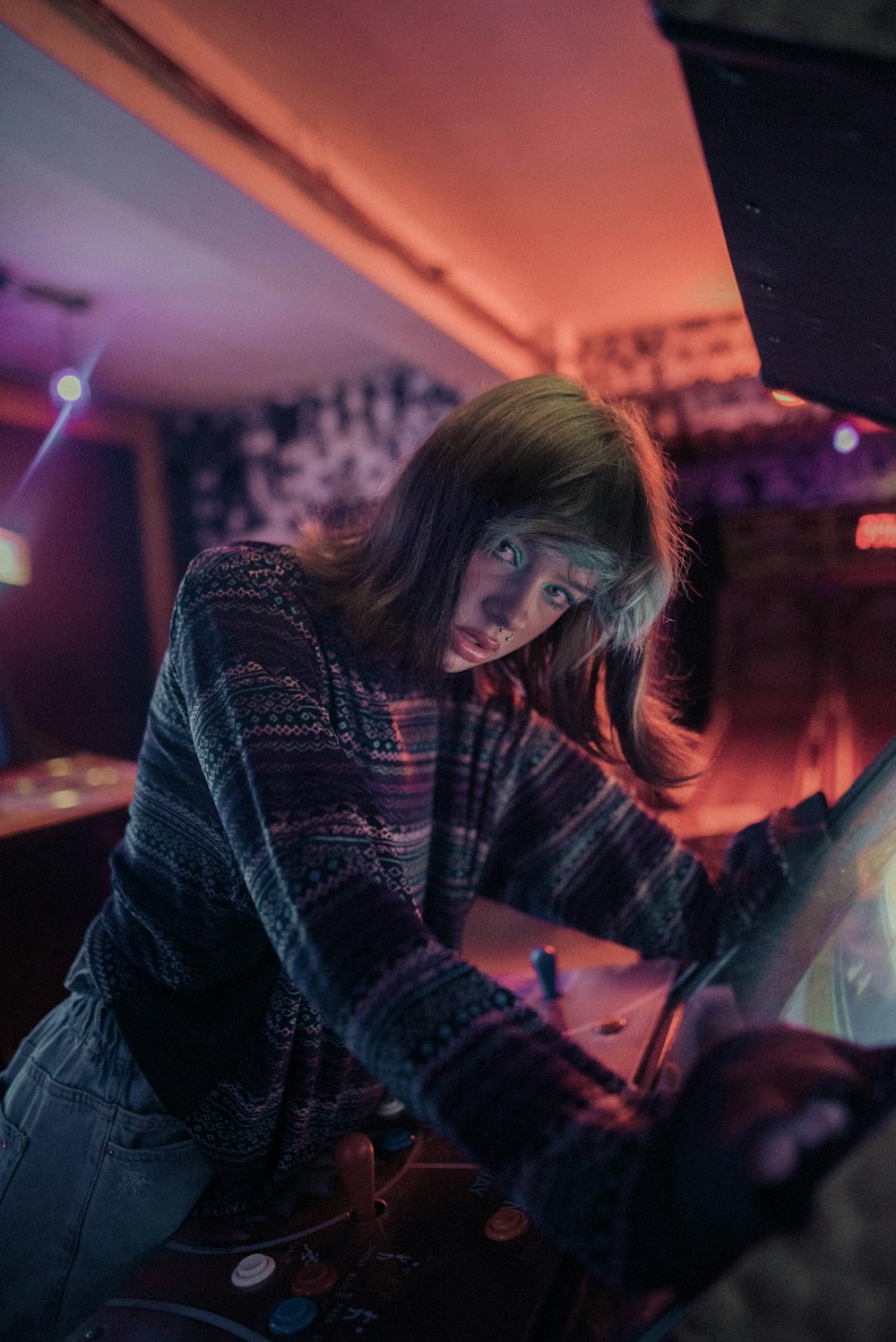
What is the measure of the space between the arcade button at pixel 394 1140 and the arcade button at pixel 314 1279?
0.57 feet

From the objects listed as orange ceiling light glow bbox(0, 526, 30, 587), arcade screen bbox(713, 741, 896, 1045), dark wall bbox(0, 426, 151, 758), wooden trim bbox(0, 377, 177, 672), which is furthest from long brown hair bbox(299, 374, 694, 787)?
wooden trim bbox(0, 377, 177, 672)

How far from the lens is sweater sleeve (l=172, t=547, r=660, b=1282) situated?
1.52 ft

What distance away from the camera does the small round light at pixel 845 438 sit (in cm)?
535

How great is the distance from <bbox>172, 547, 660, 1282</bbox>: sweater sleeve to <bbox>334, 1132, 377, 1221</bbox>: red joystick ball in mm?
213

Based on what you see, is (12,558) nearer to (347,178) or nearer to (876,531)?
(347,178)

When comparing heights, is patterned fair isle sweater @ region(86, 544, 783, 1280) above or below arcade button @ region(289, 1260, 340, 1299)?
above

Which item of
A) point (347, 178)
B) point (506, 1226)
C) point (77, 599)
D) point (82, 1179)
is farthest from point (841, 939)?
point (77, 599)

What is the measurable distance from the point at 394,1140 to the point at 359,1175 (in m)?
0.13

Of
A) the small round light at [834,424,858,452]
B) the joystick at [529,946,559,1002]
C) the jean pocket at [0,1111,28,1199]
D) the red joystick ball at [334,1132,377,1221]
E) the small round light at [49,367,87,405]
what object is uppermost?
the small round light at [834,424,858,452]

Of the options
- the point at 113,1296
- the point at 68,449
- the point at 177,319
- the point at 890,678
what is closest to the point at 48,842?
the point at 113,1296

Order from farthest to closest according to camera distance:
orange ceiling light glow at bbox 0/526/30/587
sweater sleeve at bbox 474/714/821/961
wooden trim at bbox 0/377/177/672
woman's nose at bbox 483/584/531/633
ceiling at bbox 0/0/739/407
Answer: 1. wooden trim at bbox 0/377/177/672
2. orange ceiling light glow at bbox 0/526/30/587
3. ceiling at bbox 0/0/739/407
4. sweater sleeve at bbox 474/714/821/961
5. woman's nose at bbox 483/584/531/633

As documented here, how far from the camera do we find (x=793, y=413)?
5.46 m

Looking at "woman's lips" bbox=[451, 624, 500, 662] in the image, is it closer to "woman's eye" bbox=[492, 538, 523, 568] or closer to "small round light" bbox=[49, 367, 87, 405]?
"woman's eye" bbox=[492, 538, 523, 568]

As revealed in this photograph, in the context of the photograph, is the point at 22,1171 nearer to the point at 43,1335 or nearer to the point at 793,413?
the point at 43,1335
